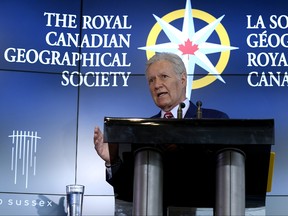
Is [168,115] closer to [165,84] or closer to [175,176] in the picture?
[165,84]

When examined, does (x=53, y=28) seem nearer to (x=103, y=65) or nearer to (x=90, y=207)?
(x=103, y=65)

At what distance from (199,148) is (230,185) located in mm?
163

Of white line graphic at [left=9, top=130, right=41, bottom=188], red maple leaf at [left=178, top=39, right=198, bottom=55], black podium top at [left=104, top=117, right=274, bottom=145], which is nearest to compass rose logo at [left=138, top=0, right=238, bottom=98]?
red maple leaf at [left=178, top=39, right=198, bottom=55]

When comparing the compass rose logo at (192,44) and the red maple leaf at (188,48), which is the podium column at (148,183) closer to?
the compass rose logo at (192,44)

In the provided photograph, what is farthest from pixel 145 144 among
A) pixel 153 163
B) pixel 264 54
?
pixel 264 54

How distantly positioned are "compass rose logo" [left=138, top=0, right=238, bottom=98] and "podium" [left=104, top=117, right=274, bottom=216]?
2.31 metres

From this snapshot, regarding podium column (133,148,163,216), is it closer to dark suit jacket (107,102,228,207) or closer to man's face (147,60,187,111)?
dark suit jacket (107,102,228,207)

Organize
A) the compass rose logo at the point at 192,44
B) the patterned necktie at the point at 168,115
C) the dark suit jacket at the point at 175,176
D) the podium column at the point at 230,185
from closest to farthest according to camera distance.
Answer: the podium column at the point at 230,185, the dark suit jacket at the point at 175,176, the patterned necktie at the point at 168,115, the compass rose logo at the point at 192,44

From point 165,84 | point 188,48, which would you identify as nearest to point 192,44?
point 188,48

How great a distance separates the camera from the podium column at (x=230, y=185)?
170 cm

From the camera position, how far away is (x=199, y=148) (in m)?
1.79

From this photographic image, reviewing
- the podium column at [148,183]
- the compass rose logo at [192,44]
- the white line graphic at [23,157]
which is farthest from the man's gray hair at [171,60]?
the white line graphic at [23,157]

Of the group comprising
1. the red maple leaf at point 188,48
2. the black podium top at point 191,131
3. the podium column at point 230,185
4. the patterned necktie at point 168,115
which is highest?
the red maple leaf at point 188,48

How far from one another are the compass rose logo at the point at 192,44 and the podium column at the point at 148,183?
237cm
